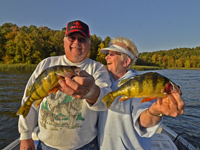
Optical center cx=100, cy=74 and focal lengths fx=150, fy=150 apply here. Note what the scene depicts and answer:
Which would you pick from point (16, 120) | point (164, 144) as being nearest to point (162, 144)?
point (164, 144)

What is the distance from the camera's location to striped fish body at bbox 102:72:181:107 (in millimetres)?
1808

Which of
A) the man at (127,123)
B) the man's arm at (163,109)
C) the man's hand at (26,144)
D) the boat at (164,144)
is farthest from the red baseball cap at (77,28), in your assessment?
the boat at (164,144)

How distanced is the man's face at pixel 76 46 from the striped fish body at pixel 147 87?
86 centimetres

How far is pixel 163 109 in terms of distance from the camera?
5.80 feet

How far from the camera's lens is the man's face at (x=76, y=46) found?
2.46 metres

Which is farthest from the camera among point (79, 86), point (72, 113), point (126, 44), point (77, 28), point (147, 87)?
point (126, 44)

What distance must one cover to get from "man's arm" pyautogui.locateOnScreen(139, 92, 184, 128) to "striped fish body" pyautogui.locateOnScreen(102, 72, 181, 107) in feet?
0.27

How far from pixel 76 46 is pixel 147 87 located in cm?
128

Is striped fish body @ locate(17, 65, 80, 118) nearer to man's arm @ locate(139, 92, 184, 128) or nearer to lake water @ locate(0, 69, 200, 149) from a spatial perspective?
man's arm @ locate(139, 92, 184, 128)

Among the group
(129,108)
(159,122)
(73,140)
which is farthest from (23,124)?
(159,122)

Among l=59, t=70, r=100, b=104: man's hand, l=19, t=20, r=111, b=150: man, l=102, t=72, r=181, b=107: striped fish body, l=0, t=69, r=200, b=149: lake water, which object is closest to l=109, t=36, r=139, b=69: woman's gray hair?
l=19, t=20, r=111, b=150: man

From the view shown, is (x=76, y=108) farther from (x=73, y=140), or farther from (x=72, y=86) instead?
(x=72, y=86)

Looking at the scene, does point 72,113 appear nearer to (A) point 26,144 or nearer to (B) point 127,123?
(B) point 127,123

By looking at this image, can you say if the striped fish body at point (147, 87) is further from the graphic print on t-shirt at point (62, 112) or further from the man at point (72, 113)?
the graphic print on t-shirt at point (62, 112)
